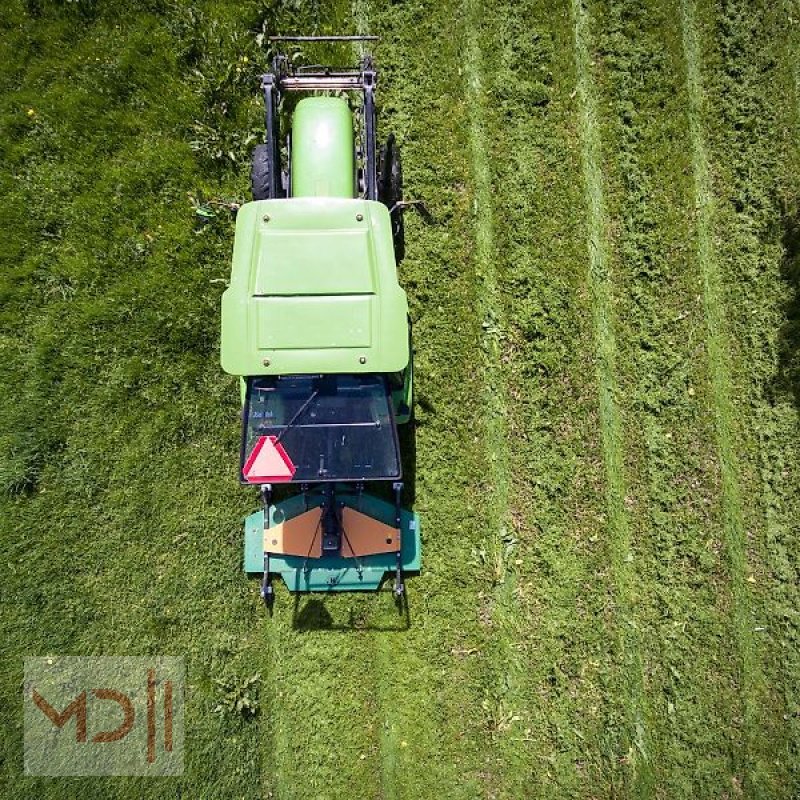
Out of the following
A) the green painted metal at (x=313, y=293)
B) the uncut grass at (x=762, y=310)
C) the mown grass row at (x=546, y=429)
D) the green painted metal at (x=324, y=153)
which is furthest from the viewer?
the uncut grass at (x=762, y=310)

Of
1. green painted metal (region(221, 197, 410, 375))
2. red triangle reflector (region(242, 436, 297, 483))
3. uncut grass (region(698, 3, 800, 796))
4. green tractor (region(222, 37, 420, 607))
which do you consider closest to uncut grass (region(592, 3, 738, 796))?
uncut grass (region(698, 3, 800, 796))

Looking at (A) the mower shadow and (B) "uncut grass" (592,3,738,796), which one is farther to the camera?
(B) "uncut grass" (592,3,738,796)

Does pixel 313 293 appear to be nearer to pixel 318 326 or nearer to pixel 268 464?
pixel 318 326

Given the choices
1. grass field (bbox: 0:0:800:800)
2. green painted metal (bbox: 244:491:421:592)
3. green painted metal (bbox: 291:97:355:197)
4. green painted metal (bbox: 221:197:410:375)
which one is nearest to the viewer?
green painted metal (bbox: 221:197:410:375)

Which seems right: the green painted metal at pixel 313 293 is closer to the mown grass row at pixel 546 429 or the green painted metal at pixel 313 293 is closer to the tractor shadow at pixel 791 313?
the mown grass row at pixel 546 429

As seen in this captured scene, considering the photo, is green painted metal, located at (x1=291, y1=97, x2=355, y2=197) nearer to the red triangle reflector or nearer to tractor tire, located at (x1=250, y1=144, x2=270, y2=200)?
tractor tire, located at (x1=250, y1=144, x2=270, y2=200)

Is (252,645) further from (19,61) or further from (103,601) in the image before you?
(19,61)

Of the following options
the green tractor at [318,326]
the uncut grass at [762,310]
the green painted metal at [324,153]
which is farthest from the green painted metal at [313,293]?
the uncut grass at [762,310]
